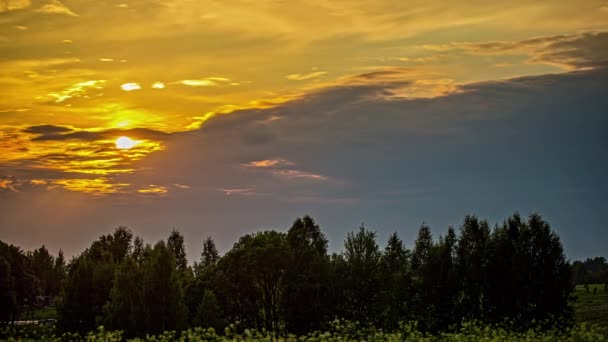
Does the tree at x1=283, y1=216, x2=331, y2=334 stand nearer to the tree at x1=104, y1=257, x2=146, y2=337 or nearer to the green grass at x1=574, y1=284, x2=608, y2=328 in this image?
the tree at x1=104, y1=257, x2=146, y2=337

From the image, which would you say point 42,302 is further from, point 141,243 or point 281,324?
point 281,324

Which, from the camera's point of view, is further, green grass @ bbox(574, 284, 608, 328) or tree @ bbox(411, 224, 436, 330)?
green grass @ bbox(574, 284, 608, 328)

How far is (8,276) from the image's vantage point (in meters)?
94.7

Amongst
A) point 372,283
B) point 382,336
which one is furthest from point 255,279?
point 382,336

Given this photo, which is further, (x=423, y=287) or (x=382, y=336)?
(x=423, y=287)

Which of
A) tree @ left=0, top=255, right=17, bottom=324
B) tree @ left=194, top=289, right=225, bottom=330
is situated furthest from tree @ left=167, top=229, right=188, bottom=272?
tree @ left=194, top=289, right=225, bottom=330

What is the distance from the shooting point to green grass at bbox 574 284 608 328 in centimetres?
10015

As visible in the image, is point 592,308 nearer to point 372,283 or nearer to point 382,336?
point 372,283

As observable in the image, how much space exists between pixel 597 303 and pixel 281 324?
84366mm

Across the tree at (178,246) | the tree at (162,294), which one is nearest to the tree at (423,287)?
the tree at (162,294)

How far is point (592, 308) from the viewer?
121375mm

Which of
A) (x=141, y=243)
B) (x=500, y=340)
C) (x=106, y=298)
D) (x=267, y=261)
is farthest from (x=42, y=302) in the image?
(x=500, y=340)

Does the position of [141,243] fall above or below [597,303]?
above

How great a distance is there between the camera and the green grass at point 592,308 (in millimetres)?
100150
